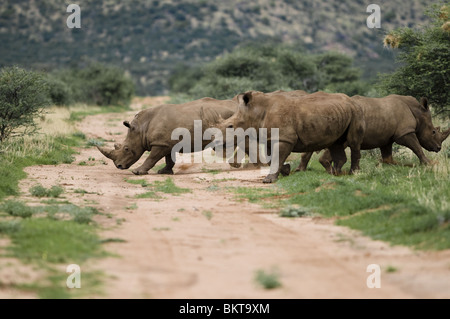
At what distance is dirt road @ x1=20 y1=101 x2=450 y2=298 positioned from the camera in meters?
5.70

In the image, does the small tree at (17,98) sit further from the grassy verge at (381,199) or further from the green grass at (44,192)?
the grassy verge at (381,199)

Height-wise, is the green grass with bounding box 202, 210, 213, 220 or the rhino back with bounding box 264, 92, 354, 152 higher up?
the rhino back with bounding box 264, 92, 354, 152

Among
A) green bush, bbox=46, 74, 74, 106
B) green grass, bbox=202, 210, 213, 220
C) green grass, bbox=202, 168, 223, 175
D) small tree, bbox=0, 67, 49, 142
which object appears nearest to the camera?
green grass, bbox=202, 210, 213, 220

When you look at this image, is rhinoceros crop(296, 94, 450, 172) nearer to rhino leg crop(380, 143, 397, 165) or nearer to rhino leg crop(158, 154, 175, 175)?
rhino leg crop(380, 143, 397, 165)

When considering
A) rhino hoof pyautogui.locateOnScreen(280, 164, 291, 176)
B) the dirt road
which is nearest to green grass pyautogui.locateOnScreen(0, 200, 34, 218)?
the dirt road

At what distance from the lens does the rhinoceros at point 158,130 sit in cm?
1526

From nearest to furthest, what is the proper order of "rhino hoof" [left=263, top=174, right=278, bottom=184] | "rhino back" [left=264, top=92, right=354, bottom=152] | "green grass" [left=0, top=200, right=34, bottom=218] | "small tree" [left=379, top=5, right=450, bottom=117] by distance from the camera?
"green grass" [left=0, top=200, right=34, bottom=218] → "rhino back" [left=264, top=92, right=354, bottom=152] → "rhino hoof" [left=263, top=174, right=278, bottom=184] → "small tree" [left=379, top=5, right=450, bottom=117]

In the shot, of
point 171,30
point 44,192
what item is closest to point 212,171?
point 44,192

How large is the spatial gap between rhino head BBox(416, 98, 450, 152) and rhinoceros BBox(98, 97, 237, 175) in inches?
176

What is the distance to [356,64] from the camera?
6619cm

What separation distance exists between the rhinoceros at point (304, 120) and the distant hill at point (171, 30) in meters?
56.0

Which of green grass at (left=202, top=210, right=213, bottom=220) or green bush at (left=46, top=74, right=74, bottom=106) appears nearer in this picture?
green grass at (left=202, top=210, right=213, bottom=220)
